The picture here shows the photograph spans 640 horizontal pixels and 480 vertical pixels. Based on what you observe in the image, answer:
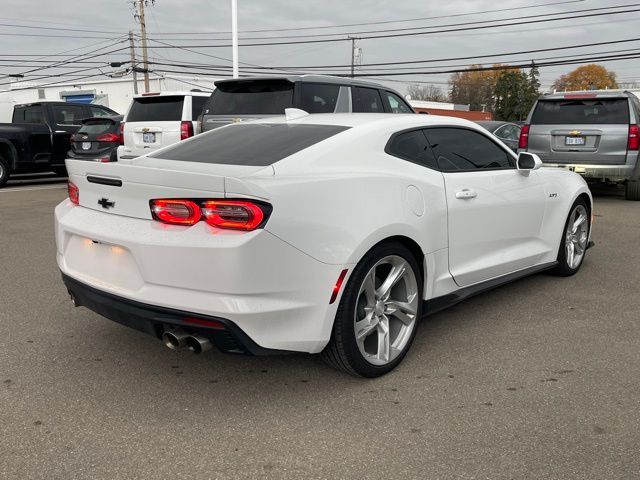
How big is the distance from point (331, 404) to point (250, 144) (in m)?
1.63

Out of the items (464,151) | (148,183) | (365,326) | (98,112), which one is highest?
(98,112)

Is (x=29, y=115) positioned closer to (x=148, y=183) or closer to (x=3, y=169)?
(x=3, y=169)

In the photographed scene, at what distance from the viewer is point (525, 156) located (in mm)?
4555

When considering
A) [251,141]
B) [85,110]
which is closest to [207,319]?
[251,141]

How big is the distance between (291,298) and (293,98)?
5130 mm

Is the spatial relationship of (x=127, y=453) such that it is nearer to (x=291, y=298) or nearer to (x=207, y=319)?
(x=207, y=319)

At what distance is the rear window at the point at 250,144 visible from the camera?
326 centimetres

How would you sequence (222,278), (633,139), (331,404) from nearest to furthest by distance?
(222,278), (331,404), (633,139)

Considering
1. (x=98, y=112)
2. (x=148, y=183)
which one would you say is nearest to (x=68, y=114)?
(x=98, y=112)

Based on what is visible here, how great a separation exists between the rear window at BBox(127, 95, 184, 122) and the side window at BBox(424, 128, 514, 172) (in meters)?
6.85

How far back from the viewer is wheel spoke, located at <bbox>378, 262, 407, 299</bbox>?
331 cm

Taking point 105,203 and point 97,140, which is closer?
point 105,203

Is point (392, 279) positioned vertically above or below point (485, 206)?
below

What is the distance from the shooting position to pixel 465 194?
Answer: 3801mm
